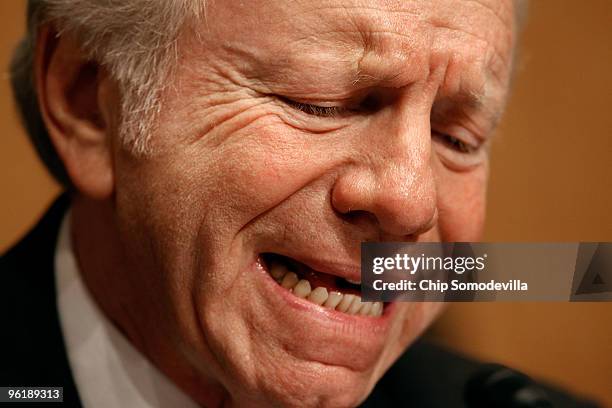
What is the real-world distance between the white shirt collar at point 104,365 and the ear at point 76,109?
0.26m

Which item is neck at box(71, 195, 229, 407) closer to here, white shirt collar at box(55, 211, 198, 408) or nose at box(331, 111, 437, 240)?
white shirt collar at box(55, 211, 198, 408)

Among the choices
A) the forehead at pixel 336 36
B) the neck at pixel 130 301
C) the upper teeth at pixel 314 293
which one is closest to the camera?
the forehead at pixel 336 36

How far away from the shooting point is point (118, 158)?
1.19 meters

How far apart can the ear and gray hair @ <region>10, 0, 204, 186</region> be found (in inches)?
1.4

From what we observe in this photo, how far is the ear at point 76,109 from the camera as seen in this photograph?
4.01 ft

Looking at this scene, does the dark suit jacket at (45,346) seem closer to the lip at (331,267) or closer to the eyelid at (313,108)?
the lip at (331,267)

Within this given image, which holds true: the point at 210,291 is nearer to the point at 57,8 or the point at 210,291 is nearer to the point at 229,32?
the point at 229,32

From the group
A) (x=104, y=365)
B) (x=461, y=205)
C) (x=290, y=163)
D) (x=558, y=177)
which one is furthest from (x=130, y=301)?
(x=558, y=177)

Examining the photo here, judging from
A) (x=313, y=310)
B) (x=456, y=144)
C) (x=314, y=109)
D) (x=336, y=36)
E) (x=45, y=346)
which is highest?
(x=336, y=36)

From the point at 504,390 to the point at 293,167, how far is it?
0.65m

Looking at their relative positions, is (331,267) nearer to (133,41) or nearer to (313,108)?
(313,108)

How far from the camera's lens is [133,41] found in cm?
113

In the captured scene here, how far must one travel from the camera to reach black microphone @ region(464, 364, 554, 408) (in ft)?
4.50

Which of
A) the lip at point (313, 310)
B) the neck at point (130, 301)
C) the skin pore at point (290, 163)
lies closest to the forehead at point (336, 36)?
the skin pore at point (290, 163)
